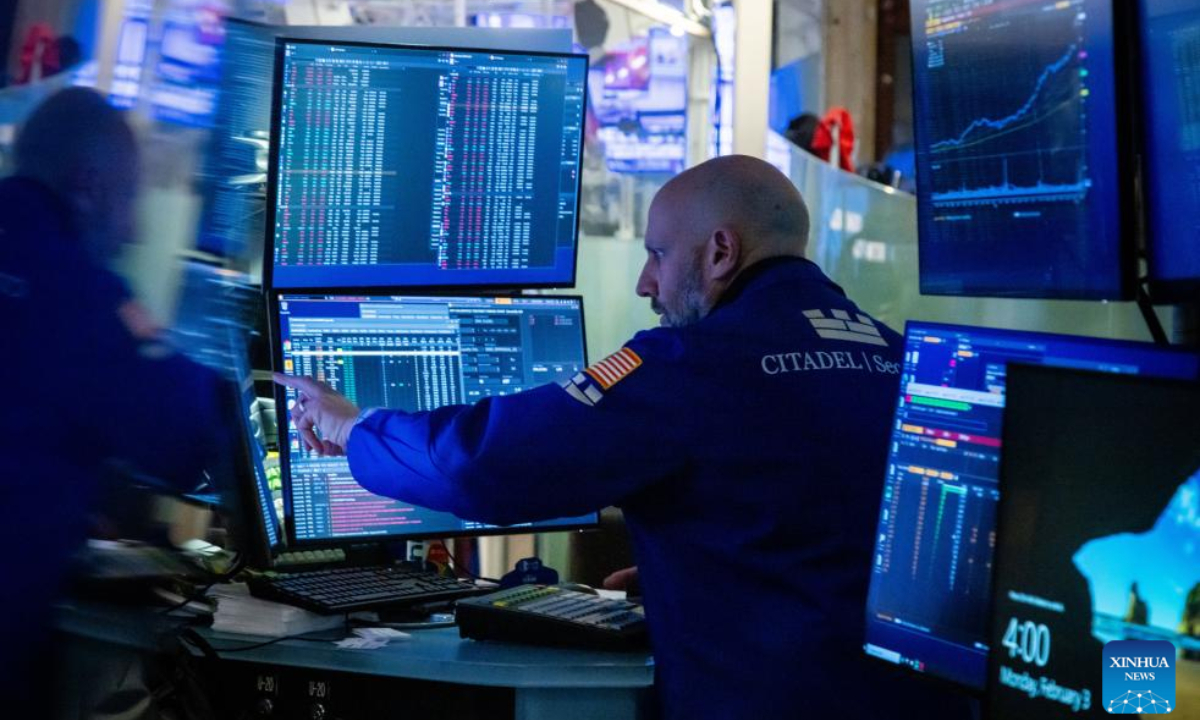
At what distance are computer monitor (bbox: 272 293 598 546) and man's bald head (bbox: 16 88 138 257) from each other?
5.01 feet

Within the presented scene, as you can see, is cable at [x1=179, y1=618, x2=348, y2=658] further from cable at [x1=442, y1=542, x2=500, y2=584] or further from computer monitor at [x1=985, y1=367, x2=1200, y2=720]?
computer monitor at [x1=985, y1=367, x2=1200, y2=720]

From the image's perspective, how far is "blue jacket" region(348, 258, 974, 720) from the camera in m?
1.95

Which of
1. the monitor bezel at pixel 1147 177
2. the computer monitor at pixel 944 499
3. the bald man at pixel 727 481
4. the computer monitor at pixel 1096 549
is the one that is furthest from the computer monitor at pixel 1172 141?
the bald man at pixel 727 481

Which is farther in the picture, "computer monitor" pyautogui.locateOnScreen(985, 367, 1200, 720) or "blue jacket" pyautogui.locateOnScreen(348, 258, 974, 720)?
"blue jacket" pyautogui.locateOnScreen(348, 258, 974, 720)

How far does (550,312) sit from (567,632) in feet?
2.14

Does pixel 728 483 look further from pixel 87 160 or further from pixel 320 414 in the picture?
pixel 87 160

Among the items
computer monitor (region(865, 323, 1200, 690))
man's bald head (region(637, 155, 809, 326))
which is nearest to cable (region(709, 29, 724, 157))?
man's bald head (region(637, 155, 809, 326))

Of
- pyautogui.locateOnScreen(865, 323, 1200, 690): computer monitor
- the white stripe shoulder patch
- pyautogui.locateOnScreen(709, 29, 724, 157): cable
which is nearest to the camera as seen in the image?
pyautogui.locateOnScreen(865, 323, 1200, 690): computer monitor

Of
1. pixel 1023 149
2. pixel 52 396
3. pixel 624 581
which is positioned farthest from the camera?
pixel 624 581

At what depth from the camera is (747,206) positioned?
7.25 feet

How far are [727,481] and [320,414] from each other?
664mm


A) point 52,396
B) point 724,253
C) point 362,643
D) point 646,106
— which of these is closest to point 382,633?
point 362,643

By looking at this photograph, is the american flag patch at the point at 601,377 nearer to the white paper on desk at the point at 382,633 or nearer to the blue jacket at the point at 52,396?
the white paper on desk at the point at 382,633

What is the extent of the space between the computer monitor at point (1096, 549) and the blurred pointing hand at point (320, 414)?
1.30 m
